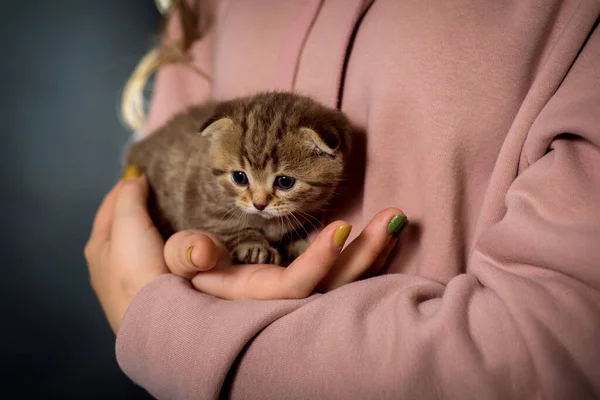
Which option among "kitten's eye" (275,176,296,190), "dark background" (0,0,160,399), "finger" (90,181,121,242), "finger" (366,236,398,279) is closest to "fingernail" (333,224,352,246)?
"finger" (366,236,398,279)

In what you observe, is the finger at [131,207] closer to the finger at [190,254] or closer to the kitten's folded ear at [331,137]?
the finger at [190,254]

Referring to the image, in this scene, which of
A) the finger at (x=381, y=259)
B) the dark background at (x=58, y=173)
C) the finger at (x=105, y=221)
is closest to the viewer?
the finger at (x=381, y=259)

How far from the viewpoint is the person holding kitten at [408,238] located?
662 mm

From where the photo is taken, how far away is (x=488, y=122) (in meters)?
0.86

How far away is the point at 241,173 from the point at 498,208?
2.02 ft

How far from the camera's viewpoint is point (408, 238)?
968 millimetres

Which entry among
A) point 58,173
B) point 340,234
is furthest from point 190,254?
point 58,173

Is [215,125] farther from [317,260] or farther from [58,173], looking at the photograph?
[58,173]

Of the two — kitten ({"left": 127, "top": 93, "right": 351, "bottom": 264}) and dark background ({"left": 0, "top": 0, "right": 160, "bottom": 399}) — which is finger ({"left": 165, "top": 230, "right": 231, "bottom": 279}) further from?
dark background ({"left": 0, "top": 0, "right": 160, "bottom": 399})

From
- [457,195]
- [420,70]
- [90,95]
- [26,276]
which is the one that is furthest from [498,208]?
[26,276]

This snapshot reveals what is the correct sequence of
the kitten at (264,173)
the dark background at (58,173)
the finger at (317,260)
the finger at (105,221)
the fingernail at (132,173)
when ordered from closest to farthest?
the finger at (317,260) < the kitten at (264,173) < the finger at (105,221) < the fingernail at (132,173) < the dark background at (58,173)

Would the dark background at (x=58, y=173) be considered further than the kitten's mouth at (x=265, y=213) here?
Yes

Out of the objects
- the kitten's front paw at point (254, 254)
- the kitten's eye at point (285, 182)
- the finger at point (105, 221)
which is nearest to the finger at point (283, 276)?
the kitten's front paw at point (254, 254)

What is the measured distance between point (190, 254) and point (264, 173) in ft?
1.13
